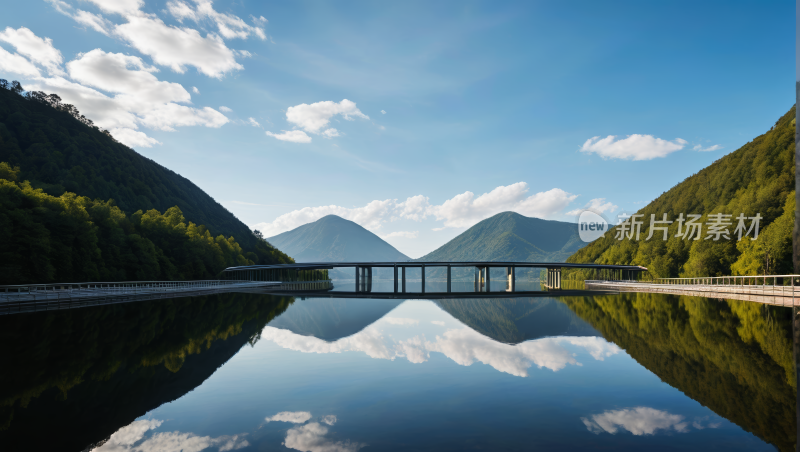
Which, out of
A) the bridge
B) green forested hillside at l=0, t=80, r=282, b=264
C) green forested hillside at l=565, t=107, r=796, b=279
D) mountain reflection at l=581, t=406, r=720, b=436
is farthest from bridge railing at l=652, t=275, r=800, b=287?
green forested hillside at l=0, t=80, r=282, b=264

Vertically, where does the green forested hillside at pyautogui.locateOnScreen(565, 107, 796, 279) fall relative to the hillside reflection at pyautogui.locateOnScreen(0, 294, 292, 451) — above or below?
above

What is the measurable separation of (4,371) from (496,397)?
56.1 feet

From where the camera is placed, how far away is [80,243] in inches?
2584

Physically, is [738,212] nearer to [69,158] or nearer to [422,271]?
[422,271]

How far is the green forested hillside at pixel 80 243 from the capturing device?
176ft

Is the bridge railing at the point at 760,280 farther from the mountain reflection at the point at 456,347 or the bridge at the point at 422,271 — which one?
the bridge at the point at 422,271

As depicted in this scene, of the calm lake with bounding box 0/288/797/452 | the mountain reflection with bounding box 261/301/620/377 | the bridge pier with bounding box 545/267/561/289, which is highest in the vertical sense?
the calm lake with bounding box 0/288/797/452

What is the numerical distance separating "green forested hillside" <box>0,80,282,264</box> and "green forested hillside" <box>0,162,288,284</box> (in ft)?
72.8

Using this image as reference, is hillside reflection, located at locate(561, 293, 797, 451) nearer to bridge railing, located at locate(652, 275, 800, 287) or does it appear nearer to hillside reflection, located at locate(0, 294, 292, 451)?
hillside reflection, located at locate(0, 294, 292, 451)

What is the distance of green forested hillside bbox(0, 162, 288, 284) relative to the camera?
176ft

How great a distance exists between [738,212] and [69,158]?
16888 centimetres

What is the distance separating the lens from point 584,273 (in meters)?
173

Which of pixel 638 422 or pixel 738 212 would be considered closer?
pixel 638 422

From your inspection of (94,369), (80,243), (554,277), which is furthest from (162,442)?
(554,277)
